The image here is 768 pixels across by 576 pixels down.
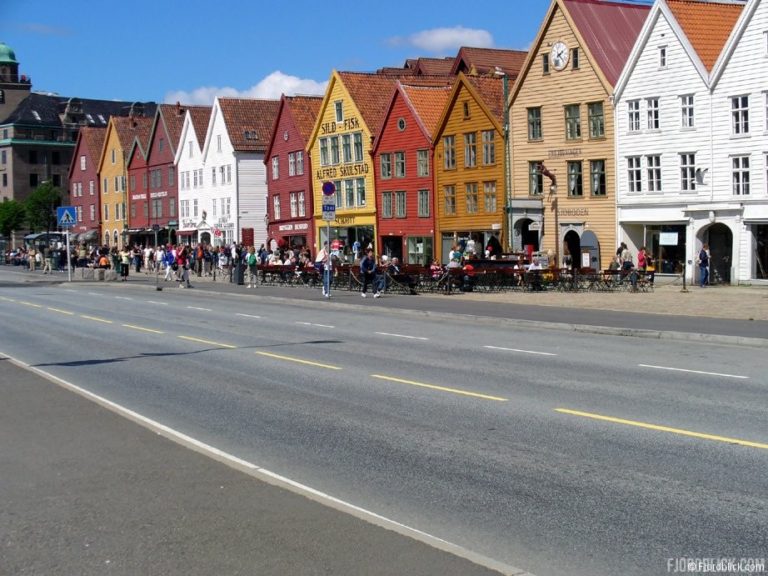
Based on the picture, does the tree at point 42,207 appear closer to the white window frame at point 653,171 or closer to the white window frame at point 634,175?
the white window frame at point 634,175

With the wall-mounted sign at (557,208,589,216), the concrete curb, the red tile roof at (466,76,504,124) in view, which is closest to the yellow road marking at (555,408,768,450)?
the concrete curb

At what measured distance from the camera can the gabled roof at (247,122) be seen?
78.9m

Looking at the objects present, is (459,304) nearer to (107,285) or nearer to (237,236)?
(107,285)

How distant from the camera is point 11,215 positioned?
122 metres

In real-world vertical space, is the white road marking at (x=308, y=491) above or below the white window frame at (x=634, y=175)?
below

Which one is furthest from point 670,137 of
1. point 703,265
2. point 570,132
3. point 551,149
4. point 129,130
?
point 129,130

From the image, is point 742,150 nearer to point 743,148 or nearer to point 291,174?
point 743,148

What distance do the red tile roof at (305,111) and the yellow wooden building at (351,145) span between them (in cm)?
262

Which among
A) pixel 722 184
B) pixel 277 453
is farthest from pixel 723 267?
pixel 277 453

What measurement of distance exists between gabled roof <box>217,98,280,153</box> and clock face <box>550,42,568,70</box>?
101 feet

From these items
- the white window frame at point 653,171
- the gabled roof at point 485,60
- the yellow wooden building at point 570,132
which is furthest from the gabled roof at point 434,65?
the white window frame at point 653,171

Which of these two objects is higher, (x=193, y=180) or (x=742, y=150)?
(x=193, y=180)

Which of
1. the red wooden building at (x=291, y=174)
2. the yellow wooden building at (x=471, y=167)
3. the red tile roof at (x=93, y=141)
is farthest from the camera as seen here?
the red tile roof at (x=93, y=141)

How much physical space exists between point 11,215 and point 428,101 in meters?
75.2
